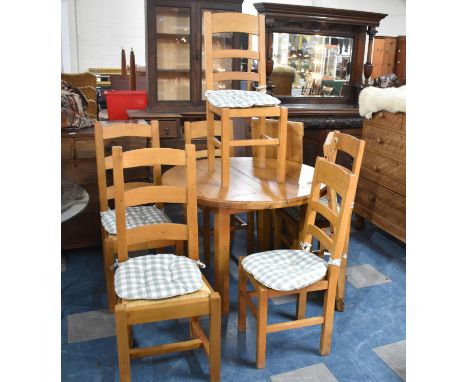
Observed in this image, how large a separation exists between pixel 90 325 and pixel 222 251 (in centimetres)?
80

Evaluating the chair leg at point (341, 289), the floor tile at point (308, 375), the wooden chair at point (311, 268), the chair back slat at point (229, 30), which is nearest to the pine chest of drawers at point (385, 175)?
the chair leg at point (341, 289)

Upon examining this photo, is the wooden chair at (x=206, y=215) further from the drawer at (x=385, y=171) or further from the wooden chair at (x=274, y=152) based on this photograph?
the drawer at (x=385, y=171)

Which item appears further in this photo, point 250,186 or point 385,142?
point 385,142

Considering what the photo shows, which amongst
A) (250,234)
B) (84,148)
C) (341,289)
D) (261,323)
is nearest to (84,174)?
(84,148)

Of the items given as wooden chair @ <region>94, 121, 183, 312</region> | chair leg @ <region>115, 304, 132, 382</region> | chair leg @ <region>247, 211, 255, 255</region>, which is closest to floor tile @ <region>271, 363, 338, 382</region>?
chair leg @ <region>115, 304, 132, 382</region>

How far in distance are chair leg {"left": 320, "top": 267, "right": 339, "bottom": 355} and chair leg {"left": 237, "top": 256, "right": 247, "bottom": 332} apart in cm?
39

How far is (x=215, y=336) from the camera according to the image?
182cm

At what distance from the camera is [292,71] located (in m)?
4.70

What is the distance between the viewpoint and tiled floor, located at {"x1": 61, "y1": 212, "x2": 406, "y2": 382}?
1985mm

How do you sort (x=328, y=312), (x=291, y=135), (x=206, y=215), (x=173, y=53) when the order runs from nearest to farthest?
(x=328, y=312) → (x=291, y=135) → (x=206, y=215) → (x=173, y=53)

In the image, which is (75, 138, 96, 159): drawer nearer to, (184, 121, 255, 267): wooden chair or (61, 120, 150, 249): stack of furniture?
(61, 120, 150, 249): stack of furniture

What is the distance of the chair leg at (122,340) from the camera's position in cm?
165

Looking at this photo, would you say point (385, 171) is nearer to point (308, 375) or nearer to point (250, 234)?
point (250, 234)
